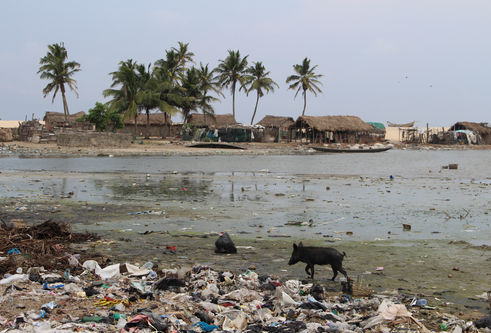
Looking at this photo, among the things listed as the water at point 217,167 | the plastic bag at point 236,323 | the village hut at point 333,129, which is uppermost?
the village hut at point 333,129

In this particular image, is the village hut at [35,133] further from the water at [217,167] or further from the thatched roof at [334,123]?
the thatched roof at [334,123]

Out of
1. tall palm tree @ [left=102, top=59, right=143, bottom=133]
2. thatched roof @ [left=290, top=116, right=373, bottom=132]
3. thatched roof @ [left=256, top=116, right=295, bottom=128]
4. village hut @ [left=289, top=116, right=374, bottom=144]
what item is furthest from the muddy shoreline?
thatched roof @ [left=256, top=116, right=295, bottom=128]

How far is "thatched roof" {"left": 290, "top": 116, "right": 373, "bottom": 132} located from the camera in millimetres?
45406

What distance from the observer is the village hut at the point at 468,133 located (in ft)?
187

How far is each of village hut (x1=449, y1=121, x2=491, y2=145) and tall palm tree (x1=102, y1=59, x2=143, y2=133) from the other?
42.4 m

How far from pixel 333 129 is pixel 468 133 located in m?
22.5

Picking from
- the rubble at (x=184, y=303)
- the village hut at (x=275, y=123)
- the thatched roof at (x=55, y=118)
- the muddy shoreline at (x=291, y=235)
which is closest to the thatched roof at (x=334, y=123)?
the village hut at (x=275, y=123)

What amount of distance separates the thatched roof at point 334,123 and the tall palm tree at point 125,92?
17465 mm

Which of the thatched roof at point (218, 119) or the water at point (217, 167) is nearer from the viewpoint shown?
the water at point (217, 167)

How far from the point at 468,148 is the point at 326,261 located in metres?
57.8

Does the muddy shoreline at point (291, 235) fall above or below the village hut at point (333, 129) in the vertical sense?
below

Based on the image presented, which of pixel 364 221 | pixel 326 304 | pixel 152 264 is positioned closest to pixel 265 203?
pixel 364 221

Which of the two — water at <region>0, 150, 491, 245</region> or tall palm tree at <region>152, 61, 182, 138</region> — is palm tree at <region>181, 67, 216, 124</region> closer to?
tall palm tree at <region>152, 61, 182, 138</region>

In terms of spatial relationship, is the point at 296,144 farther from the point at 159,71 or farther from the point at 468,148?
the point at 468,148
